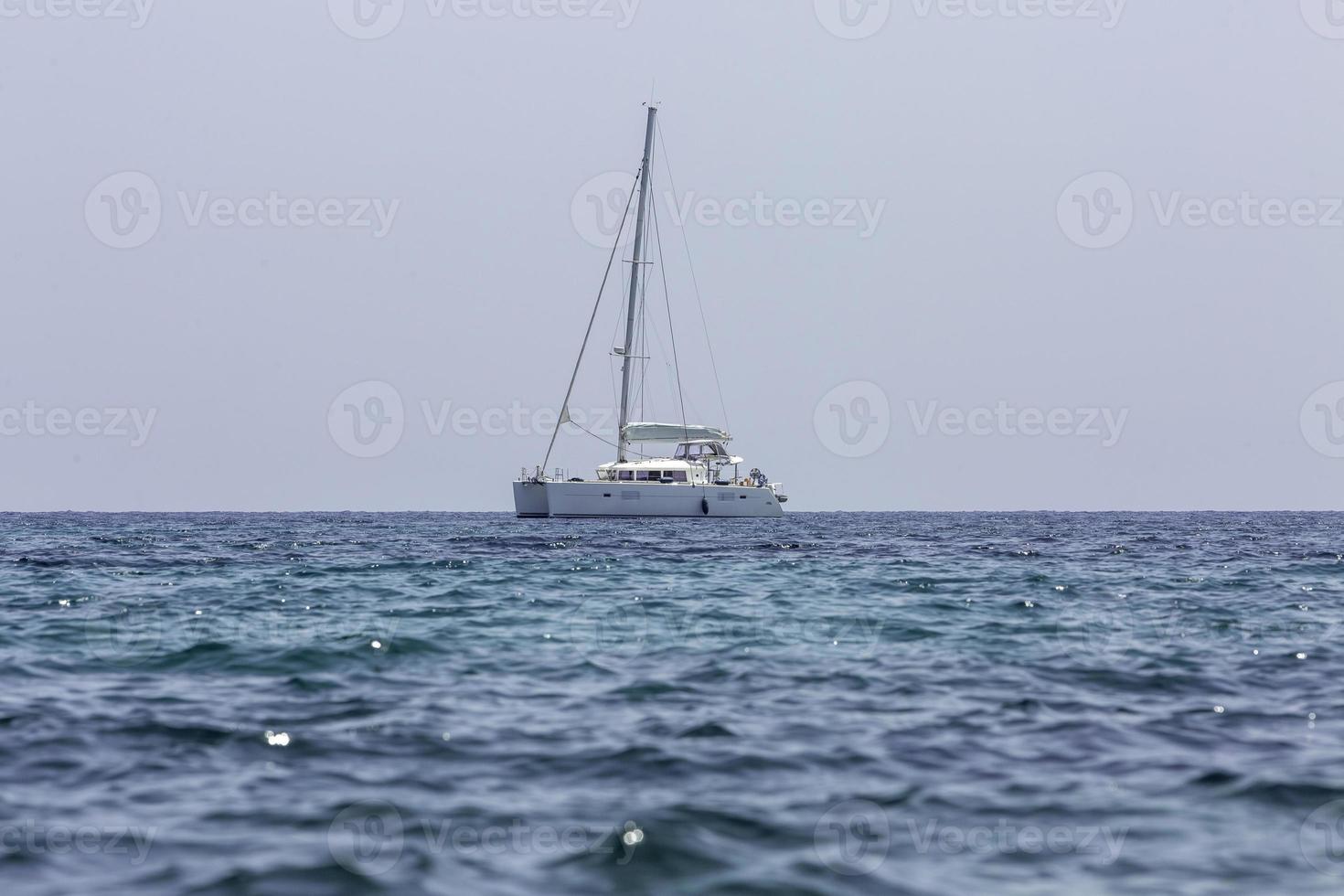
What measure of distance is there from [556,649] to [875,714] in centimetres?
469

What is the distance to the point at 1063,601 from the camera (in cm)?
1962

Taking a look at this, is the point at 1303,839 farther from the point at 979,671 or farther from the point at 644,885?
the point at 979,671

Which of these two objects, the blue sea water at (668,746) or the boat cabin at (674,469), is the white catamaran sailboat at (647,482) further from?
the blue sea water at (668,746)

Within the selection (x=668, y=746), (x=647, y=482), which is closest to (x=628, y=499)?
(x=647, y=482)

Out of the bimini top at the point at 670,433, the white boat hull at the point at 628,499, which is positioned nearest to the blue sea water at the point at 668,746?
the white boat hull at the point at 628,499

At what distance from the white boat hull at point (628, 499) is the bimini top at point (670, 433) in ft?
11.4

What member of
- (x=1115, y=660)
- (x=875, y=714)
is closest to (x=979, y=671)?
(x=1115, y=660)

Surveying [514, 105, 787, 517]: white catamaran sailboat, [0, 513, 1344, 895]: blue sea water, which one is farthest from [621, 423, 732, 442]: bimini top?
[0, 513, 1344, 895]: blue sea water

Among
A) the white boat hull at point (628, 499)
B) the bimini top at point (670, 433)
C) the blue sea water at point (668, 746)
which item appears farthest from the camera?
the bimini top at point (670, 433)

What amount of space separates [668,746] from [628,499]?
57.3 metres

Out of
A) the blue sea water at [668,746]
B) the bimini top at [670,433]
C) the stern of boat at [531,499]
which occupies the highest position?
the bimini top at [670,433]

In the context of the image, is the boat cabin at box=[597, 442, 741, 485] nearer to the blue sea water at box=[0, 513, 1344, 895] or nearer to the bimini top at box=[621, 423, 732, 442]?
the bimini top at box=[621, 423, 732, 442]

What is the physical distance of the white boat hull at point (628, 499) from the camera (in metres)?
65.4

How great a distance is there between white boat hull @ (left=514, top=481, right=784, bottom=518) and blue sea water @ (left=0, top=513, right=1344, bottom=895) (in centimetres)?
4565
